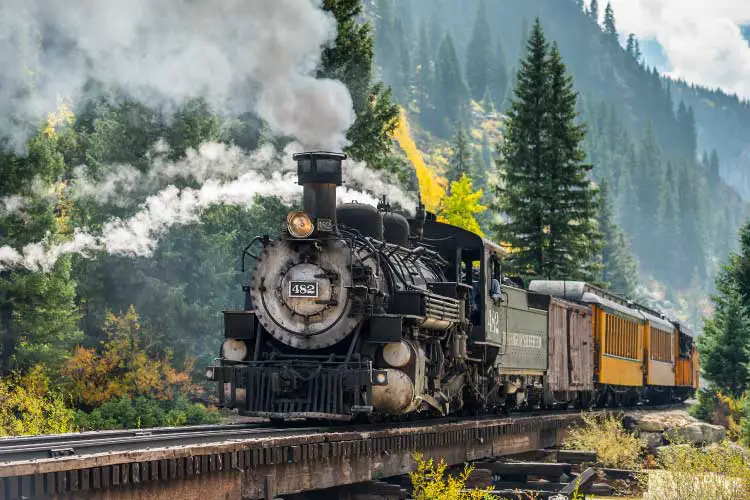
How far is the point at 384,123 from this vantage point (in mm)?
40656

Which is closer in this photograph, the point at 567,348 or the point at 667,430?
the point at 667,430

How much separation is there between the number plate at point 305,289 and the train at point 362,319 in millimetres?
15

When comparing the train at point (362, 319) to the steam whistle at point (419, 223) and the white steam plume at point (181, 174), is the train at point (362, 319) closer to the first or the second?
the steam whistle at point (419, 223)

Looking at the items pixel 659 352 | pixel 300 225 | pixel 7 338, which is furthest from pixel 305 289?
pixel 659 352

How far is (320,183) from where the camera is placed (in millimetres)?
16422

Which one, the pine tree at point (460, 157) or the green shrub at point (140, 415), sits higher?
the pine tree at point (460, 157)

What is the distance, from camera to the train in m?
16.1

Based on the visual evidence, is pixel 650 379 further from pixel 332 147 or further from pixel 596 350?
pixel 332 147

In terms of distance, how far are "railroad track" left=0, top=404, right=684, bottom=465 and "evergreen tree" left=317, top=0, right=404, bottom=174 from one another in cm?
2098

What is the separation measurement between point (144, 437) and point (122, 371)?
24.4 meters

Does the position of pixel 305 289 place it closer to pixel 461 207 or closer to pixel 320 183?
pixel 320 183

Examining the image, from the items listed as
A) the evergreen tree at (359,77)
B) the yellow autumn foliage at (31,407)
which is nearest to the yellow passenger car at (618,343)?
the evergreen tree at (359,77)

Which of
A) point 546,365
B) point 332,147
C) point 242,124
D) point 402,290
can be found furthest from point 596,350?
point 242,124

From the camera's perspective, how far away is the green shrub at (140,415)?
31.2 meters
